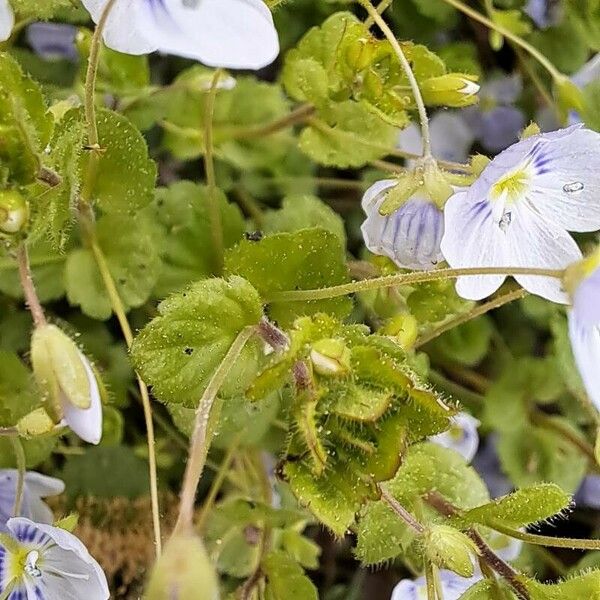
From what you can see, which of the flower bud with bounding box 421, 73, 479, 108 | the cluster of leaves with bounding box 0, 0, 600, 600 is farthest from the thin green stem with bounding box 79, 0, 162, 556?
the flower bud with bounding box 421, 73, 479, 108

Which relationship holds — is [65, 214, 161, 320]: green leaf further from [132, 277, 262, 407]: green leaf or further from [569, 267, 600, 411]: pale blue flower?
[569, 267, 600, 411]: pale blue flower

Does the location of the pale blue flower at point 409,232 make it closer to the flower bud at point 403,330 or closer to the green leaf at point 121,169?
the flower bud at point 403,330

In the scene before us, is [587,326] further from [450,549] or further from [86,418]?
[86,418]

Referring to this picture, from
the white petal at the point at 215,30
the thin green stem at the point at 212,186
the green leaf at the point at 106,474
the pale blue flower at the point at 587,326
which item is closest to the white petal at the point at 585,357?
the pale blue flower at the point at 587,326

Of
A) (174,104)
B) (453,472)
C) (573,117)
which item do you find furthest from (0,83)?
(573,117)

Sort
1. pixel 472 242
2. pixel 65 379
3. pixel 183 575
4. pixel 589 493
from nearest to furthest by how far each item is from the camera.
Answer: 1. pixel 183 575
2. pixel 65 379
3. pixel 472 242
4. pixel 589 493

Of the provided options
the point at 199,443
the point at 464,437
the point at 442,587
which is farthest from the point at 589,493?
the point at 199,443
